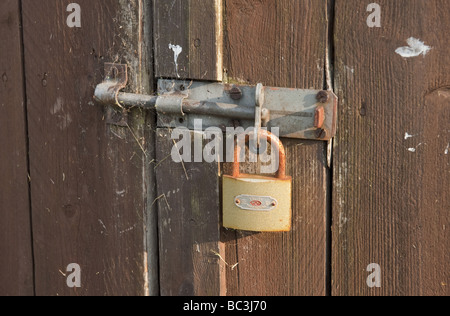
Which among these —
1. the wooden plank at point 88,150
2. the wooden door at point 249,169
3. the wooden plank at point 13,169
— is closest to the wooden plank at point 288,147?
the wooden door at point 249,169

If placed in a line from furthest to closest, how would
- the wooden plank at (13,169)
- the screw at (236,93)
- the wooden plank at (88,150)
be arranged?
the wooden plank at (13,169) < the wooden plank at (88,150) < the screw at (236,93)

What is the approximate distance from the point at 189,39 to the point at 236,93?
0.57 feet

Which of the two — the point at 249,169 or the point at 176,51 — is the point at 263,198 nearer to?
the point at 249,169

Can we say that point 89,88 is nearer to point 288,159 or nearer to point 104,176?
point 104,176

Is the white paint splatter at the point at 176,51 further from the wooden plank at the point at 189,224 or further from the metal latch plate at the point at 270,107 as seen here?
the wooden plank at the point at 189,224

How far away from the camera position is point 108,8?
52.0 inches

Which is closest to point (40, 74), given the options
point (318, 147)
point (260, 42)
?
point (260, 42)

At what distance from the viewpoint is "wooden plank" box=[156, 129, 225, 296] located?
1.31 m

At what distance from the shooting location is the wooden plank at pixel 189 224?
4.28 feet

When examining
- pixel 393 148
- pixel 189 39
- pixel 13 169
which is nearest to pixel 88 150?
pixel 13 169

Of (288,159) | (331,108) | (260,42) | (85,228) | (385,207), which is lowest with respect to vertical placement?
(85,228)

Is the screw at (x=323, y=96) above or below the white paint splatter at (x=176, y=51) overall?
below

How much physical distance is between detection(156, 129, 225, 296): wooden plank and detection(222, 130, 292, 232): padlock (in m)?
0.11

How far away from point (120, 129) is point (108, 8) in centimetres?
30
